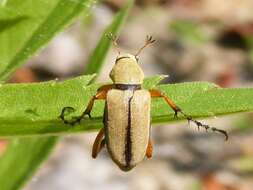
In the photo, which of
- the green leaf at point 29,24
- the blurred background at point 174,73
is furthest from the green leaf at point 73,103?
the blurred background at point 174,73

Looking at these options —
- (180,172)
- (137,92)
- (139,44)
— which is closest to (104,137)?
(137,92)

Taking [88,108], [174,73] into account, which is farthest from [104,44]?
[174,73]

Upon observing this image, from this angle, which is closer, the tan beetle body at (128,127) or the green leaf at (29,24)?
the green leaf at (29,24)

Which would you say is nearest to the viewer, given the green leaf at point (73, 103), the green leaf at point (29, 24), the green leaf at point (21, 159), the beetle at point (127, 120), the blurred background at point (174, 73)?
the green leaf at point (73, 103)

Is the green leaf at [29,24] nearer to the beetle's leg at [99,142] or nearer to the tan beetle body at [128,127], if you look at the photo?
the tan beetle body at [128,127]

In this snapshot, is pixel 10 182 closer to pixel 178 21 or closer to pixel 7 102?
pixel 7 102

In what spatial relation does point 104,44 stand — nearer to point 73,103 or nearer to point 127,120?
point 127,120

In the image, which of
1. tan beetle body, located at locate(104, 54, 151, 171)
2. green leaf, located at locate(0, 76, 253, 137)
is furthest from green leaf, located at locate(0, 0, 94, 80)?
tan beetle body, located at locate(104, 54, 151, 171)
